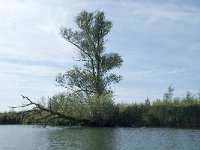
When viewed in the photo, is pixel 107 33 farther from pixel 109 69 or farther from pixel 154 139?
pixel 154 139

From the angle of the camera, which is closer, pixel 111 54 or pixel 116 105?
pixel 116 105

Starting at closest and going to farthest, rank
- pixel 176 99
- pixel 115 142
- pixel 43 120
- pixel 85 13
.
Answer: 1. pixel 115 142
2. pixel 176 99
3. pixel 43 120
4. pixel 85 13

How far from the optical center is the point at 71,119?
46906 millimetres

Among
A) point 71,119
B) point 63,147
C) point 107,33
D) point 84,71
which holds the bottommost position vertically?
point 63,147

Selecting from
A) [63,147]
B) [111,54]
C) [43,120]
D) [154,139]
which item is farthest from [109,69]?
[63,147]

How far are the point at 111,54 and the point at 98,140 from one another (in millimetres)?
24346

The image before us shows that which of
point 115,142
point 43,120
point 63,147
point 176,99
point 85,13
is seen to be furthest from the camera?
point 85,13

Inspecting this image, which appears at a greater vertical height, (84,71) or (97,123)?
(84,71)

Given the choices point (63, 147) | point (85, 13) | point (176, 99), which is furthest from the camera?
point (85, 13)

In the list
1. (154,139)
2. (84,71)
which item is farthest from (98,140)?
(84,71)

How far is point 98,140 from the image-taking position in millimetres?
29453

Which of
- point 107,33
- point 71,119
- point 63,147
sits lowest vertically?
point 63,147

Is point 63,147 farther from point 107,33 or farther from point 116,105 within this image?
point 107,33

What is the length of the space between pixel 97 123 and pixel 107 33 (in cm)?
1192
